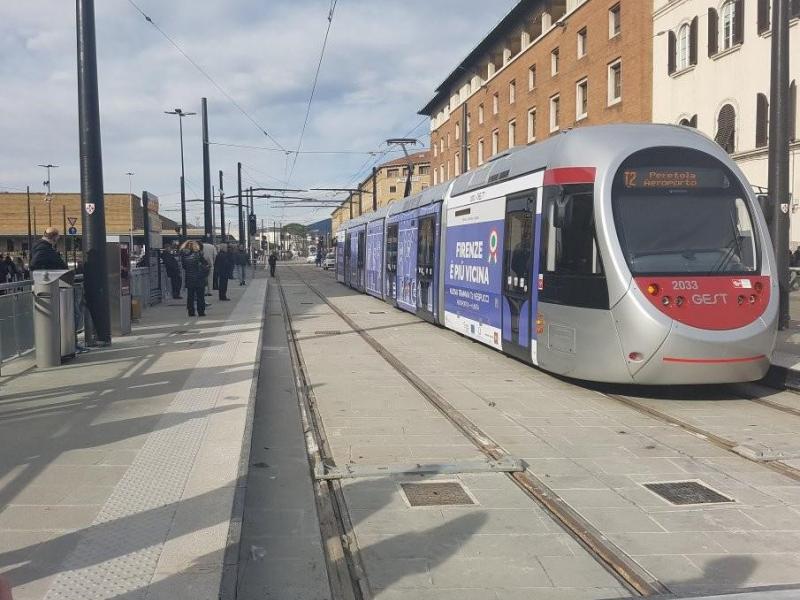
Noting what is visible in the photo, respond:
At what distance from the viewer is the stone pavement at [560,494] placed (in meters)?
4.04

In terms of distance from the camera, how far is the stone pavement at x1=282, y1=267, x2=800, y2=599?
4.04 m

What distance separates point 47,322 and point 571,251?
673 cm

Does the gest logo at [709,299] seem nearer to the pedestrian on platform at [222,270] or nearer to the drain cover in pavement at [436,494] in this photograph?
the drain cover in pavement at [436,494]

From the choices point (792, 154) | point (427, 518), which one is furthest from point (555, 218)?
point (792, 154)

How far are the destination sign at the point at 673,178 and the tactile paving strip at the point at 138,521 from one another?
5140mm

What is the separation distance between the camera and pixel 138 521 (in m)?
4.51

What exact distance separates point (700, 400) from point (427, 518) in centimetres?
501

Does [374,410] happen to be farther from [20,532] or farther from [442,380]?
[20,532]

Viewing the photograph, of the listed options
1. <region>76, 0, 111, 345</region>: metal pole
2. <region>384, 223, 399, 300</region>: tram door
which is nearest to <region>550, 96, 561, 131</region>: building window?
<region>384, 223, 399, 300</region>: tram door

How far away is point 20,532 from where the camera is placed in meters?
4.41

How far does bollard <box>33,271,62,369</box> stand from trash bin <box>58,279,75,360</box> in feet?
0.90

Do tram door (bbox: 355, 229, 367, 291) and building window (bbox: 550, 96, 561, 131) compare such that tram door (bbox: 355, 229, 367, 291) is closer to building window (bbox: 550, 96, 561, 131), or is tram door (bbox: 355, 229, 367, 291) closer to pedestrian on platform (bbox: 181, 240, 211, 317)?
pedestrian on platform (bbox: 181, 240, 211, 317)

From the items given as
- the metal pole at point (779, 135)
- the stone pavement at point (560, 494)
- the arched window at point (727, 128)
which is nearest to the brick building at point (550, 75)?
the arched window at point (727, 128)

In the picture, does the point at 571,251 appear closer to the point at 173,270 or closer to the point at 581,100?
the point at 173,270
